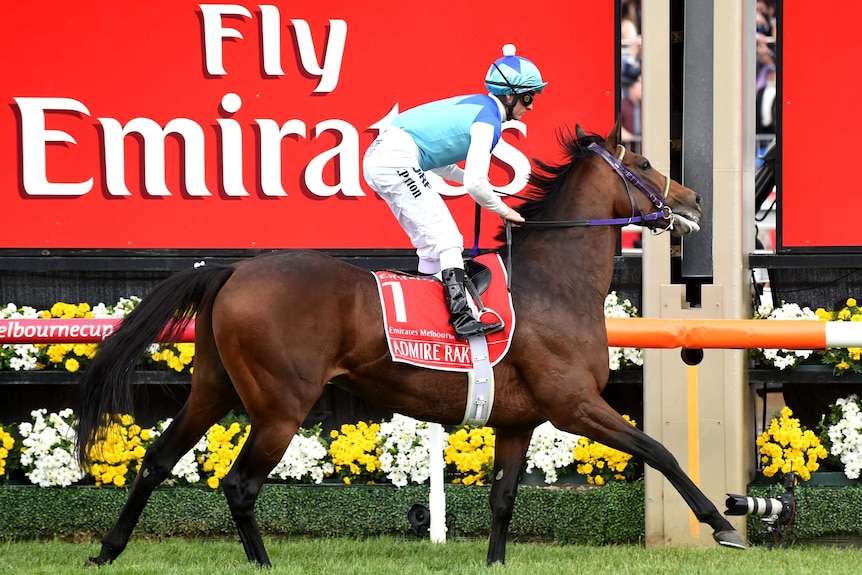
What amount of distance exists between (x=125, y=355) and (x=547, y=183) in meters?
2.07

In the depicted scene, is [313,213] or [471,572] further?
[313,213]

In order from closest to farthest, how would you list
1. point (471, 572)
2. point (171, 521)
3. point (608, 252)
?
1. point (471, 572)
2. point (608, 252)
3. point (171, 521)

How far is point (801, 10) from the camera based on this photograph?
256 inches

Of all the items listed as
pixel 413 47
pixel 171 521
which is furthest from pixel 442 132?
pixel 171 521

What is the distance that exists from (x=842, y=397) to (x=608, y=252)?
2.04 m

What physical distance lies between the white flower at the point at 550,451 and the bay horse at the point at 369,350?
898 mm

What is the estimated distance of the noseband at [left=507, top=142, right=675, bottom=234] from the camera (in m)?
Result: 5.49

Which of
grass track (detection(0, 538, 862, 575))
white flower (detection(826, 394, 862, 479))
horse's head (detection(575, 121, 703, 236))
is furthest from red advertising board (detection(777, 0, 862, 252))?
grass track (detection(0, 538, 862, 575))

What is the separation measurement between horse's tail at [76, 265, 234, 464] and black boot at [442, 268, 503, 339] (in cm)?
94

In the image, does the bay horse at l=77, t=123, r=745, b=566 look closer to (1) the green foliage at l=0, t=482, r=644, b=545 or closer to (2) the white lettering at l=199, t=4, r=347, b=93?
(1) the green foliage at l=0, t=482, r=644, b=545

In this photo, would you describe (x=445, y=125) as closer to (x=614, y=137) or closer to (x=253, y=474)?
(x=614, y=137)

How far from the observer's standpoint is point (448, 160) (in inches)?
211

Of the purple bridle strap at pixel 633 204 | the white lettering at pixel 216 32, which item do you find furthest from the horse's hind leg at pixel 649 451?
the white lettering at pixel 216 32

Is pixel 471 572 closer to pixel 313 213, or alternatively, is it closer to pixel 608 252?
pixel 608 252
